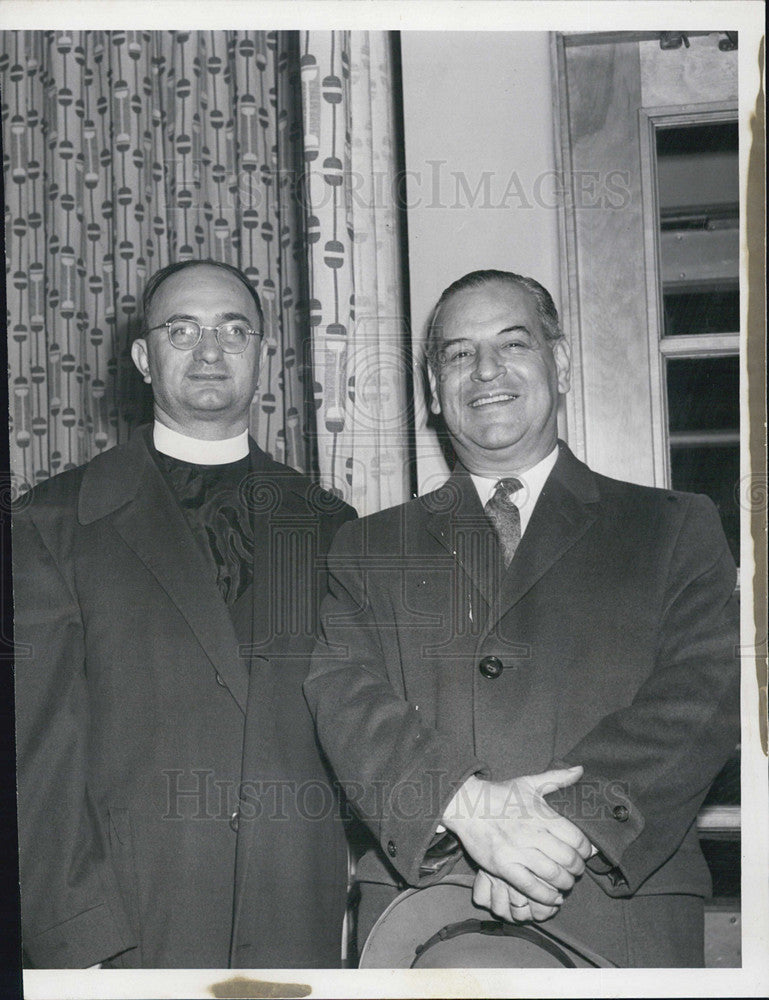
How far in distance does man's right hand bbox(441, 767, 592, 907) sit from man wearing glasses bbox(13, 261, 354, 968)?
211mm

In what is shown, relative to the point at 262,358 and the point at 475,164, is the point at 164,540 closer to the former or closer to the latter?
the point at 262,358

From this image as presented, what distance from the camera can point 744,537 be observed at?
1.54 m

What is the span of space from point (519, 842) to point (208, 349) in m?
0.84

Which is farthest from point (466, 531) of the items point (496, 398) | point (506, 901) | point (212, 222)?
point (212, 222)

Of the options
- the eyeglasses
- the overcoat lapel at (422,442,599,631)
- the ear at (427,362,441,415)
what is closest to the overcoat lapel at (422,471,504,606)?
the overcoat lapel at (422,442,599,631)

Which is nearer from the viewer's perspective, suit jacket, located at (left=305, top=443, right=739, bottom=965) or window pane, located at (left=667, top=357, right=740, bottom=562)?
suit jacket, located at (left=305, top=443, right=739, bottom=965)

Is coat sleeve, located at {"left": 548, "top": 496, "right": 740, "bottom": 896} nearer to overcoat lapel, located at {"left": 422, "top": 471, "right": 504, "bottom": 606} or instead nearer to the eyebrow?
overcoat lapel, located at {"left": 422, "top": 471, "right": 504, "bottom": 606}

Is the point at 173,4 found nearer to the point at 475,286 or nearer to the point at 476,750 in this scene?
the point at 475,286

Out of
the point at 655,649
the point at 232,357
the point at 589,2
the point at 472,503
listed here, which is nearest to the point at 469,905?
the point at 655,649

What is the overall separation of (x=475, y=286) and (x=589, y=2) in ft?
1.53

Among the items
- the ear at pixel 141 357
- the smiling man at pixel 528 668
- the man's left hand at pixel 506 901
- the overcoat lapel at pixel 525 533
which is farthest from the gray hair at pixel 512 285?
→ the man's left hand at pixel 506 901

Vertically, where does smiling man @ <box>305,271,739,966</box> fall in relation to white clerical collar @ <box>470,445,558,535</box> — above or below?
below

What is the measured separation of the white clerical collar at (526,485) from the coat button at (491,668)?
19 cm

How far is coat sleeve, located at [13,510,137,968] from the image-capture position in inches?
59.1
